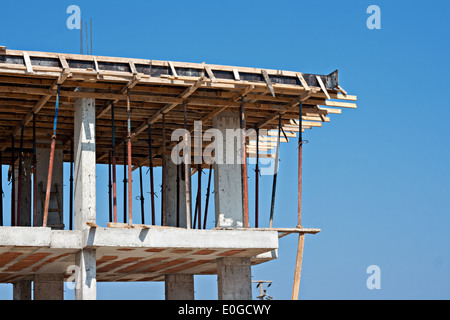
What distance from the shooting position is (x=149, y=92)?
960 inches

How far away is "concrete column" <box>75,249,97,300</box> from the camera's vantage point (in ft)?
74.1

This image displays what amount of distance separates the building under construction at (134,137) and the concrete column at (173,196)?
1.04 ft

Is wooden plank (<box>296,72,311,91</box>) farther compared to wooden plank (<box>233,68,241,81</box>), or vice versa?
wooden plank (<box>296,72,311,91</box>)

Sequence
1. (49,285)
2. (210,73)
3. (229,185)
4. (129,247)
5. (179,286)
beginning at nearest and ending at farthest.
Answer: (129,247) → (210,73) → (229,185) → (49,285) → (179,286)

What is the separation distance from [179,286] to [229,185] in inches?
264

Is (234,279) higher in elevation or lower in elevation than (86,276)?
lower

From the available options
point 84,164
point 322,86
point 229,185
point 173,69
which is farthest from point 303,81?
point 84,164

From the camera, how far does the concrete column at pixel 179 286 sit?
3056cm

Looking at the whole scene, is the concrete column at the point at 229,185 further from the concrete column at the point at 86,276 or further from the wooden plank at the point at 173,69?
the concrete column at the point at 86,276

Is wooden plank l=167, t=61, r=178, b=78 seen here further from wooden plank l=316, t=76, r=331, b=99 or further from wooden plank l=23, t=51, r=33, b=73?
wooden plank l=316, t=76, r=331, b=99

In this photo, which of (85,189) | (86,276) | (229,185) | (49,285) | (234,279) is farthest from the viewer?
(49,285)

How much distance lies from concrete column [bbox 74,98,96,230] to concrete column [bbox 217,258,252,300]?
4394 millimetres

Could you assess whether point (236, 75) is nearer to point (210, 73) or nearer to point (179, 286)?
point (210, 73)

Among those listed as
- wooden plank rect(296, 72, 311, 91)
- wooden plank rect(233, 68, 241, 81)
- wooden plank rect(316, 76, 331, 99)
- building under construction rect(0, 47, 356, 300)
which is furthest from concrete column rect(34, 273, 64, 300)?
wooden plank rect(316, 76, 331, 99)
